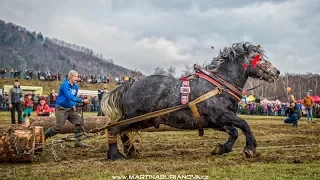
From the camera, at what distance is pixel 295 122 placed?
19.5 metres

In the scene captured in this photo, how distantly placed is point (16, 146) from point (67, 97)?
5.42ft

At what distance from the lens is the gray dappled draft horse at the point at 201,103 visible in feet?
25.3

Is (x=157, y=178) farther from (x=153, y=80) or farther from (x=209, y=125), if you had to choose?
(x=153, y=80)

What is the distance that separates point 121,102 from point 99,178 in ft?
9.65

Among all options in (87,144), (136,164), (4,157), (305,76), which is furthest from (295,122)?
(305,76)

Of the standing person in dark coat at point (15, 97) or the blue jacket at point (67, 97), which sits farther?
the standing person in dark coat at point (15, 97)

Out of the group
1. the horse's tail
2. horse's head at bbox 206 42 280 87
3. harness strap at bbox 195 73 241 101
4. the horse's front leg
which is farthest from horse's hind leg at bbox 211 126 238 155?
the horse's tail

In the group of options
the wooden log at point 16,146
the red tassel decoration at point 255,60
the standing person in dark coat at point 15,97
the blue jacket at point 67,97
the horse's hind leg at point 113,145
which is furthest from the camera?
Result: the standing person in dark coat at point 15,97

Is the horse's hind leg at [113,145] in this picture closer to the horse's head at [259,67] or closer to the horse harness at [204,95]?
the horse harness at [204,95]

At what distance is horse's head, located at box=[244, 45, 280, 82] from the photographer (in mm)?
8617

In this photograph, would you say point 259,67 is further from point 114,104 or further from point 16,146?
point 16,146

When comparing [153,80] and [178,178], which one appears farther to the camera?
[153,80]

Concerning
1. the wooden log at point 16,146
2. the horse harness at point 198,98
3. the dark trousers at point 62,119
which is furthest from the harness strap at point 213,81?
the wooden log at point 16,146

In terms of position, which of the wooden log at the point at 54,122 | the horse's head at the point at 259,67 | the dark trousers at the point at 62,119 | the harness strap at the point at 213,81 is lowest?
the wooden log at the point at 54,122
